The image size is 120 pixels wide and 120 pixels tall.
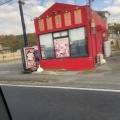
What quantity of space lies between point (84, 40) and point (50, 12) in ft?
11.7

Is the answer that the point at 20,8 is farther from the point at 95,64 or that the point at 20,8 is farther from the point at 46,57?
the point at 95,64

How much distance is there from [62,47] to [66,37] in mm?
815

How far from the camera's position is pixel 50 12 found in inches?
742

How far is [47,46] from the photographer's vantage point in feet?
63.6

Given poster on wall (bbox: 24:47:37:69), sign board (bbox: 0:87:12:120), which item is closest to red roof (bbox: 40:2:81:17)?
poster on wall (bbox: 24:47:37:69)

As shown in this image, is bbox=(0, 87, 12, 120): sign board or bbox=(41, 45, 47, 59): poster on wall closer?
bbox=(0, 87, 12, 120): sign board

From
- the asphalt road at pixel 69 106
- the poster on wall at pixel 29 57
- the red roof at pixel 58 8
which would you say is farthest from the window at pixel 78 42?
the asphalt road at pixel 69 106

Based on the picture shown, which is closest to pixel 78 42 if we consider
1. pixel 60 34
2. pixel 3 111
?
pixel 60 34

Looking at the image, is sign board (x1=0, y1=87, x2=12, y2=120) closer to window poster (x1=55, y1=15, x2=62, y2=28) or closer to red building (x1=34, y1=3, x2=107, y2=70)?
red building (x1=34, y1=3, x2=107, y2=70)

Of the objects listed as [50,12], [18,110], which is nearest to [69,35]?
[50,12]

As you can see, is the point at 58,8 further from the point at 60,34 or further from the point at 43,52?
the point at 43,52

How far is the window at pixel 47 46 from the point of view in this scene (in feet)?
62.5

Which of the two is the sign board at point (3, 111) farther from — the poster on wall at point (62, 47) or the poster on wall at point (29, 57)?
the poster on wall at point (29, 57)

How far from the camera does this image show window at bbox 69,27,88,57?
17289 mm
